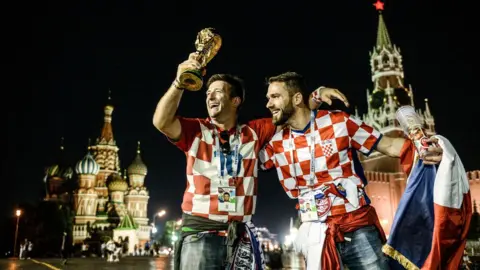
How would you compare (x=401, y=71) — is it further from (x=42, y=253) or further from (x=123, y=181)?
(x=42, y=253)

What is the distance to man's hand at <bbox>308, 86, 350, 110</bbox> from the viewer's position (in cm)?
397

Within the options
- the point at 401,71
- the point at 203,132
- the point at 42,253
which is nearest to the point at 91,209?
the point at 42,253

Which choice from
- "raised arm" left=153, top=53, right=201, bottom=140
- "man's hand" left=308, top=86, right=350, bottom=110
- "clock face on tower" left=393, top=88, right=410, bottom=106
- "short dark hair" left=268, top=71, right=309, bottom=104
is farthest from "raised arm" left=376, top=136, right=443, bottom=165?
"clock face on tower" left=393, top=88, right=410, bottom=106

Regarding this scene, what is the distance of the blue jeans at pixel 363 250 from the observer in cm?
348

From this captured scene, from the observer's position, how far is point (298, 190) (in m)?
3.98

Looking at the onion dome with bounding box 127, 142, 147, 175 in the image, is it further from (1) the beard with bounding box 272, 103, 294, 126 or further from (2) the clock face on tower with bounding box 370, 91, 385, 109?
(1) the beard with bounding box 272, 103, 294, 126

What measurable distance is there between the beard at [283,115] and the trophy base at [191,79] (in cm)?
89

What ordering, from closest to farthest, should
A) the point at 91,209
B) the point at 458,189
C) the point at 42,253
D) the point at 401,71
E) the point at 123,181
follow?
1. the point at 458,189
2. the point at 42,253
3. the point at 91,209
4. the point at 123,181
5. the point at 401,71

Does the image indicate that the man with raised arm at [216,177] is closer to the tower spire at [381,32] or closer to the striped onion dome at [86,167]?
the striped onion dome at [86,167]

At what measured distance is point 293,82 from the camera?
163 inches

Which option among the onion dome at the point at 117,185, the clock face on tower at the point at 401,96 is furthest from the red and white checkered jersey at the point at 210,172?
the clock face on tower at the point at 401,96

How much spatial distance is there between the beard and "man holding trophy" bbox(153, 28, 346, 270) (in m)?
0.22

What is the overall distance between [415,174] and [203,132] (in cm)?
193

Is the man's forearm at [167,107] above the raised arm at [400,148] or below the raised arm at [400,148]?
above
